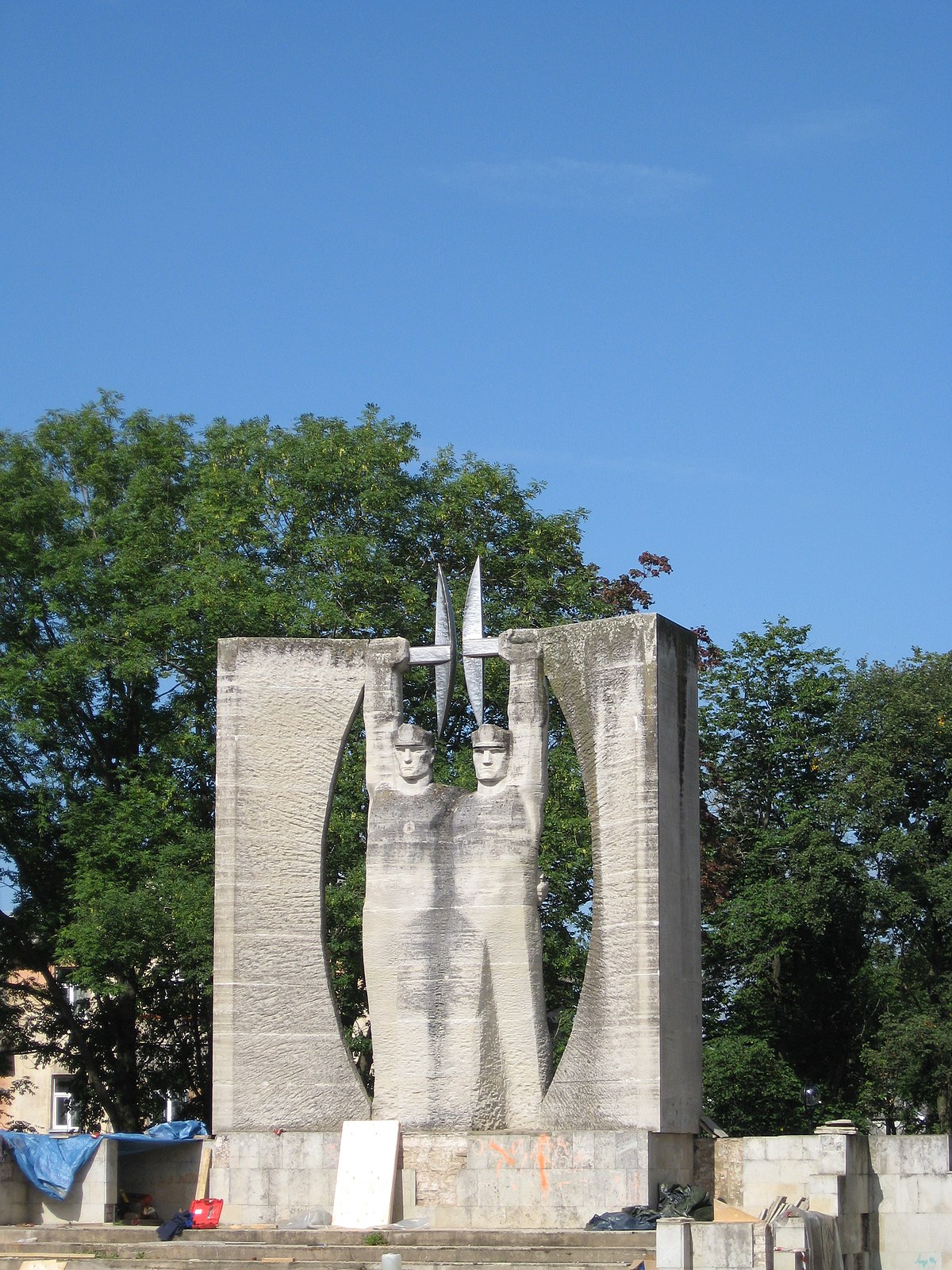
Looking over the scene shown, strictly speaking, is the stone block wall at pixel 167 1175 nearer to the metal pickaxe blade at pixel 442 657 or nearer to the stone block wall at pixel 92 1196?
the stone block wall at pixel 92 1196

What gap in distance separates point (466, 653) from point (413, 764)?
42.8 inches

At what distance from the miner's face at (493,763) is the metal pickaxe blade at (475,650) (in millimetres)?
313

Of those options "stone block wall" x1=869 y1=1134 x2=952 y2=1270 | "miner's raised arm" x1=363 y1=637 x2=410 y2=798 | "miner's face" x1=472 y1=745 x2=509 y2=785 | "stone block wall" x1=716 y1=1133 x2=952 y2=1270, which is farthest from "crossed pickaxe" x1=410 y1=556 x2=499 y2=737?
"stone block wall" x1=869 y1=1134 x2=952 y2=1270

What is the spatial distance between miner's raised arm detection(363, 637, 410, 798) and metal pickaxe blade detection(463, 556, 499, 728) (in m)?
0.55

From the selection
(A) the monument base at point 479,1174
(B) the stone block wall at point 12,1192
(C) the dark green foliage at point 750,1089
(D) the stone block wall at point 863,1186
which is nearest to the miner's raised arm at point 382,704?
(A) the monument base at point 479,1174

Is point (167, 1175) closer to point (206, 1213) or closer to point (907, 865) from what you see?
point (206, 1213)

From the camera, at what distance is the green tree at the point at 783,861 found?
24250 mm

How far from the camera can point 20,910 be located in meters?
23.6

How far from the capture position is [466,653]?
52.0ft

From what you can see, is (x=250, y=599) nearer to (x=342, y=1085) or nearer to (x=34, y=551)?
(x=34, y=551)

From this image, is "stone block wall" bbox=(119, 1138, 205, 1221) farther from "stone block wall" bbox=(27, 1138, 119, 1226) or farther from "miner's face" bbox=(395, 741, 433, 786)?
"miner's face" bbox=(395, 741, 433, 786)

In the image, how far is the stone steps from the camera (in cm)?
1275

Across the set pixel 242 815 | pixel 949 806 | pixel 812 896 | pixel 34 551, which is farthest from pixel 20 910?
pixel 949 806

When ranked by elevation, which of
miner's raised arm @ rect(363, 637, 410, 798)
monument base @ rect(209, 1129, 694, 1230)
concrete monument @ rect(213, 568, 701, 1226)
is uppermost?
miner's raised arm @ rect(363, 637, 410, 798)
